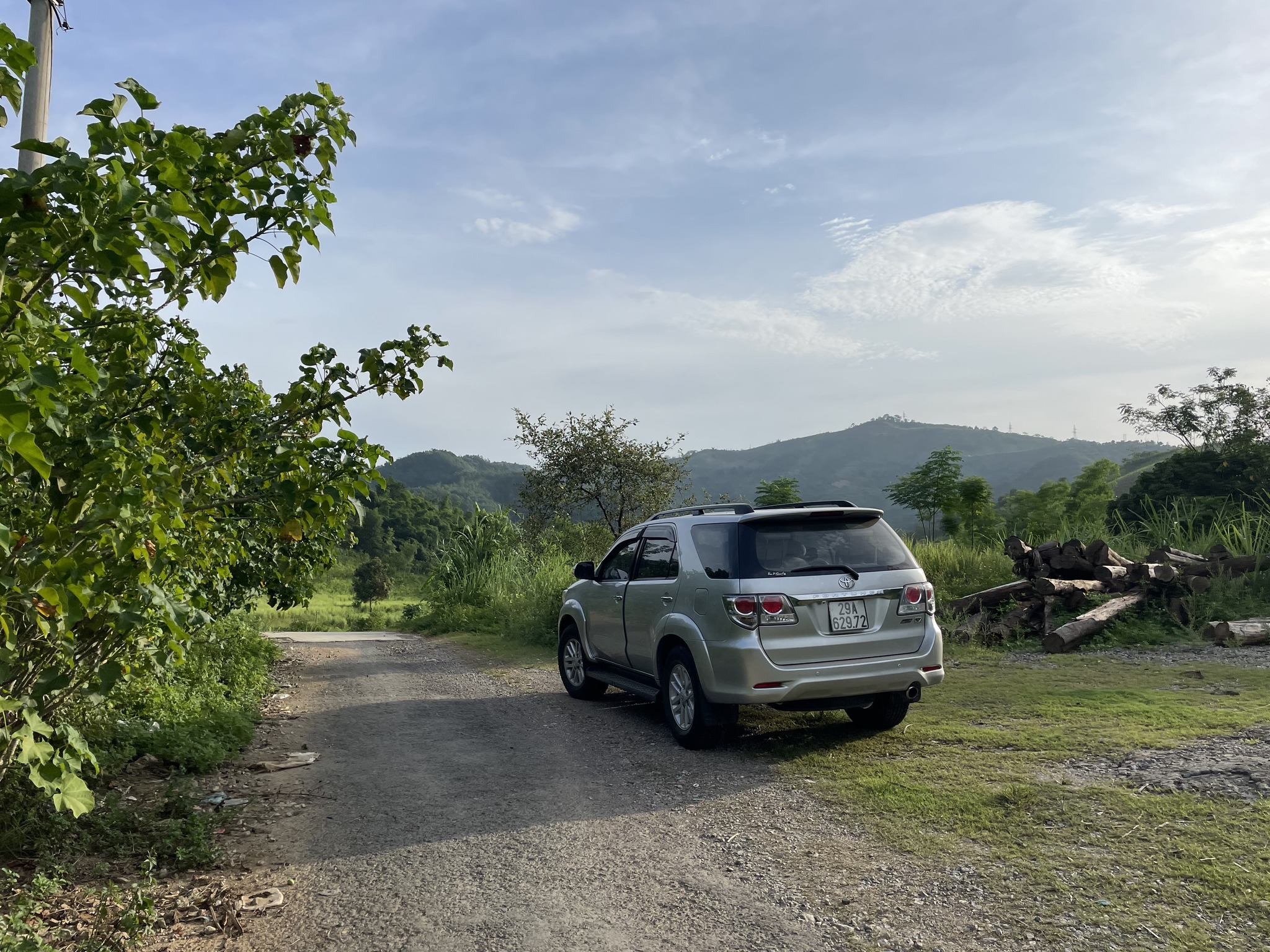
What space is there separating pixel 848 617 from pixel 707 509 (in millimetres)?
1773

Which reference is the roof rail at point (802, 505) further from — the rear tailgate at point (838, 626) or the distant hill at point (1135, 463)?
the distant hill at point (1135, 463)

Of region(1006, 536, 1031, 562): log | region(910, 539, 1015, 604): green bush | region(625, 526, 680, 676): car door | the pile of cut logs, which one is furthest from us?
region(910, 539, 1015, 604): green bush

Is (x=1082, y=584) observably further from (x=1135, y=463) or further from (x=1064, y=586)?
(x=1135, y=463)

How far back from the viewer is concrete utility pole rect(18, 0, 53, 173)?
8547 millimetres

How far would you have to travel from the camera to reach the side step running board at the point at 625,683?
7871mm

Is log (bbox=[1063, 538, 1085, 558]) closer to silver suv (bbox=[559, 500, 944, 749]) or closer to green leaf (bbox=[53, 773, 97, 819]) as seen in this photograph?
silver suv (bbox=[559, 500, 944, 749])

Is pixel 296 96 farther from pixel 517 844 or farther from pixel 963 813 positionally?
pixel 963 813

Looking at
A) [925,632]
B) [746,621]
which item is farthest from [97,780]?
[925,632]

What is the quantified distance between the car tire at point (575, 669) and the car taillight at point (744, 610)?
3155 millimetres

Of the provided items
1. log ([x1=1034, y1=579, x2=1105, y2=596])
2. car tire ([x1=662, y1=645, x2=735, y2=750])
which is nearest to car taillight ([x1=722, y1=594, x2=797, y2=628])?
car tire ([x1=662, y1=645, x2=735, y2=750])

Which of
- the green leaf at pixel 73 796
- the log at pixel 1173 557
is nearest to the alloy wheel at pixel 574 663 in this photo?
the green leaf at pixel 73 796

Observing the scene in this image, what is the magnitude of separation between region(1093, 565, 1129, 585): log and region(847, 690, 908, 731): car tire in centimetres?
704

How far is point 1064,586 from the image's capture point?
13.1 m

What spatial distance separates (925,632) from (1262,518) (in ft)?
36.8
